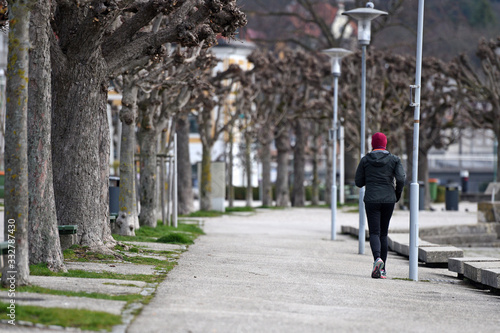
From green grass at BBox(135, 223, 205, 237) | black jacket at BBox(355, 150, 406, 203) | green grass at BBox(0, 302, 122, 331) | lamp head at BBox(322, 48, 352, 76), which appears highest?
lamp head at BBox(322, 48, 352, 76)

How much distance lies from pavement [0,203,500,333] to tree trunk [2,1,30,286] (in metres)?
1.36

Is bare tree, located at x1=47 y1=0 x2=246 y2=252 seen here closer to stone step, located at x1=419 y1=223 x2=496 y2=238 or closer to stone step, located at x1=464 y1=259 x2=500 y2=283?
stone step, located at x1=464 y1=259 x2=500 y2=283

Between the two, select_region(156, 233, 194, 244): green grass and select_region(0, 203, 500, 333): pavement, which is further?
select_region(156, 233, 194, 244): green grass

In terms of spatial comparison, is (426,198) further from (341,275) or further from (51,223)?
(51,223)

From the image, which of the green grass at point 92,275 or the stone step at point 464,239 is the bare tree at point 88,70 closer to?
the green grass at point 92,275

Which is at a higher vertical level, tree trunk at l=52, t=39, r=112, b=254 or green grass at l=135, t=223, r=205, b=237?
tree trunk at l=52, t=39, r=112, b=254

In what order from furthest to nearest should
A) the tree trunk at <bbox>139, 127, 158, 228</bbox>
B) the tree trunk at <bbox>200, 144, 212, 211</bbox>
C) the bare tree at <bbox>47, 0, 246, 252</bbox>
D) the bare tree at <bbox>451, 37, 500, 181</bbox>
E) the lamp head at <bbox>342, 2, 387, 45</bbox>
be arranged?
the bare tree at <bbox>451, 37, 500, 181</bbox> → the tree trunk at <bbox>200, 144, 212, 211</bbox> → the tree trunk at <bbox>139, 127, 158, 228</bbox> → the lamp head at <bbox>342, 2, 387, 45</bbox> → the bare tree at <bbox>47, 0, 246, 252</bbox>

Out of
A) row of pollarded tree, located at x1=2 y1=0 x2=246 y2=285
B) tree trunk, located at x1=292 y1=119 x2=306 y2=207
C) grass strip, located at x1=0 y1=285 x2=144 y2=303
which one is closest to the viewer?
grass strip, located at x1=0 y1=285 x2=144 y2=303

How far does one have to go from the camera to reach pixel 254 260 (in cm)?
1340

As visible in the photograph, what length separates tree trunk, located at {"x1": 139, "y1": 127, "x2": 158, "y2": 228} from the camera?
797 inches

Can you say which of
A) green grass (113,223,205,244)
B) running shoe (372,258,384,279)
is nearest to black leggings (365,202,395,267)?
running shoe (372,258,384,279)

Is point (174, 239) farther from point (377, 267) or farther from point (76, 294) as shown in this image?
point (76, 294)

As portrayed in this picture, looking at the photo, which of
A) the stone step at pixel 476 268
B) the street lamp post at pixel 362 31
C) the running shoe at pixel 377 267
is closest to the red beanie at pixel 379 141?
the running shoe at pixel 377 267

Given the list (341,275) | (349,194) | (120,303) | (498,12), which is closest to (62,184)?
(341,275)
